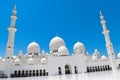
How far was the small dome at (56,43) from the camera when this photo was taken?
27.3 m

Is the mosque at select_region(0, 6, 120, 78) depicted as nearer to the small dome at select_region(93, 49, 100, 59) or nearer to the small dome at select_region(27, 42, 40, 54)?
the small dome at select_region(27, 42, 40, 54)

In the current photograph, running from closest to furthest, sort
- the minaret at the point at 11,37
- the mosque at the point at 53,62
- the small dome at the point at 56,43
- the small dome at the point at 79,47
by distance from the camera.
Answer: the minaret at the point at 11,37, the mosque at the point at 53,62, the small dome at the point at 56,43, the small dome at the point at 79,47

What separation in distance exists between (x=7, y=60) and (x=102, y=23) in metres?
18.1

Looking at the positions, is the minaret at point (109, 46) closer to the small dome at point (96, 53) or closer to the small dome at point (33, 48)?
the small dome at point (96, 53)

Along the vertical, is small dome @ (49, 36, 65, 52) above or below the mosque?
above

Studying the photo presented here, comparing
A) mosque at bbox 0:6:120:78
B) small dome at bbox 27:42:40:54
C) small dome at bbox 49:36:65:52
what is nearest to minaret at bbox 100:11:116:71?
mosque at bbox 0:6:120:78

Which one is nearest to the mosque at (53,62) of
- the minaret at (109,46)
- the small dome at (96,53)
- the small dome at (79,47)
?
the minaret at (109,46)

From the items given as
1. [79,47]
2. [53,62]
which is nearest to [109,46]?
[79,47]

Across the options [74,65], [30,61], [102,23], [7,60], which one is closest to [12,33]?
[7,60]

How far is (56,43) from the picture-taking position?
1077 inches

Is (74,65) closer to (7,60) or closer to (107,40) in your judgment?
(107,40)

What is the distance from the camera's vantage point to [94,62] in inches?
1089

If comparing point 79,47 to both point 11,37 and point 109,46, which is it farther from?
point 11,37

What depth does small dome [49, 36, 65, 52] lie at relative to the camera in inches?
1075
